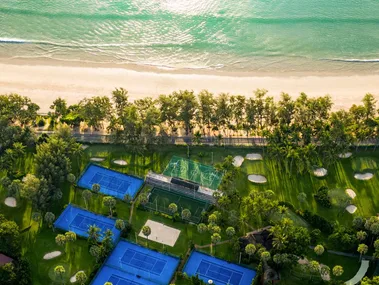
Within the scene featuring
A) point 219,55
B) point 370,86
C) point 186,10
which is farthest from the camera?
point 186,10

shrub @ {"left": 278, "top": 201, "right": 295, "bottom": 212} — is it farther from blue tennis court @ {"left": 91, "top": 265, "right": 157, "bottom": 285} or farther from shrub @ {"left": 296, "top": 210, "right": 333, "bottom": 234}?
blue tennis court @ {"left": 91, "top": 265, "right": 157, "bottom": 285}

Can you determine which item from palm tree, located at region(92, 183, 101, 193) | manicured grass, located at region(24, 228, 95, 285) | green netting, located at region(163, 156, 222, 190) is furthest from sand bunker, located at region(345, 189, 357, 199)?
manicured grass, located at region(24, 228, 95, 285)

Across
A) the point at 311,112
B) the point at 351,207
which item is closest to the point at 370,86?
the point at 311,112

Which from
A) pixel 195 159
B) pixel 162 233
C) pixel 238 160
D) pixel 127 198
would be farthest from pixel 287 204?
pixel 127 198

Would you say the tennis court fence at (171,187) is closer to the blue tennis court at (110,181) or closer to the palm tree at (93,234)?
the blue tennis court at (110,181)

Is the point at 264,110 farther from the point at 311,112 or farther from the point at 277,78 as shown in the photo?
the point at 277,78

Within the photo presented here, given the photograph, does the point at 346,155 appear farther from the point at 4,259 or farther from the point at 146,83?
the point at 4,259
